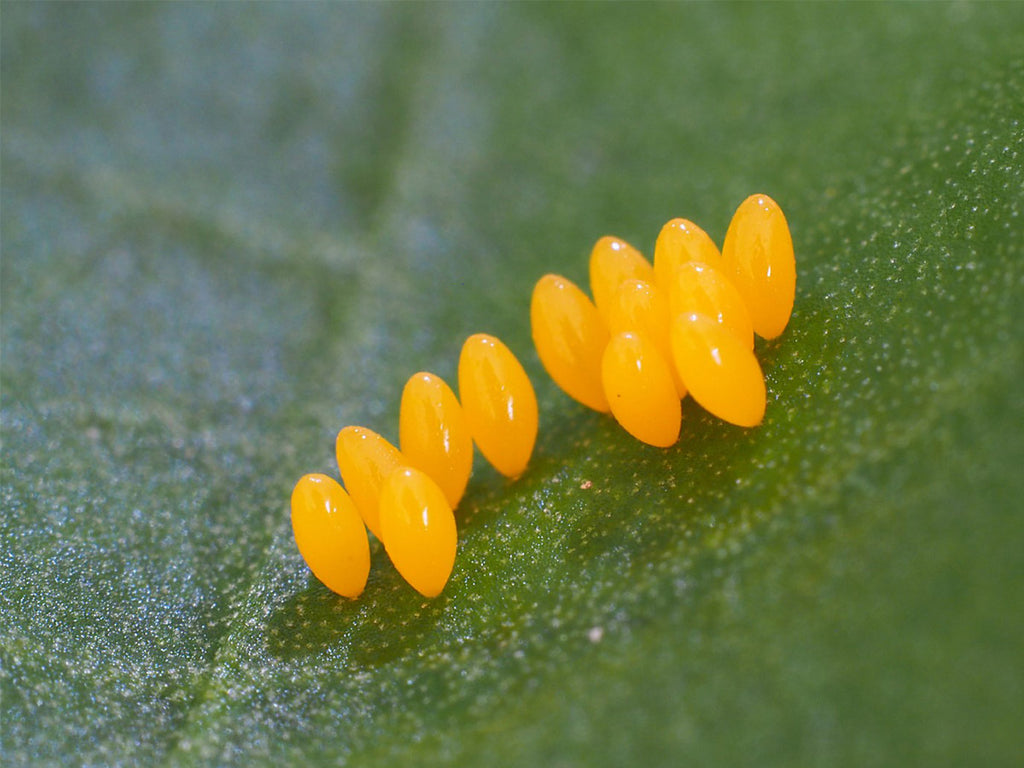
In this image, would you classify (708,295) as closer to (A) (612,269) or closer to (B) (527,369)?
(A) (612,269)

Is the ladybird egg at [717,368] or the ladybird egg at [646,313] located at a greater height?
the ladybird egg at [646,313]

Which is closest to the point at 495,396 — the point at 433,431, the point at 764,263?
the point at 433,431

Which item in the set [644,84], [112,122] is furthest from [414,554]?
[112,122]

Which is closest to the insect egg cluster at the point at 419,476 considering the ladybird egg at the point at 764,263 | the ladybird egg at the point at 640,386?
the ladybird egg at the point at 640,386

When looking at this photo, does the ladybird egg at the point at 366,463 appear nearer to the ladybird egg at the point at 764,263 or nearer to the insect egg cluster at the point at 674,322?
the insect egg cluster at the point at 674,322

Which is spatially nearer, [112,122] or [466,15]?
[112,122]

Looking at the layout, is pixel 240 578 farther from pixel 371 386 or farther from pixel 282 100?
pixel 282 100
